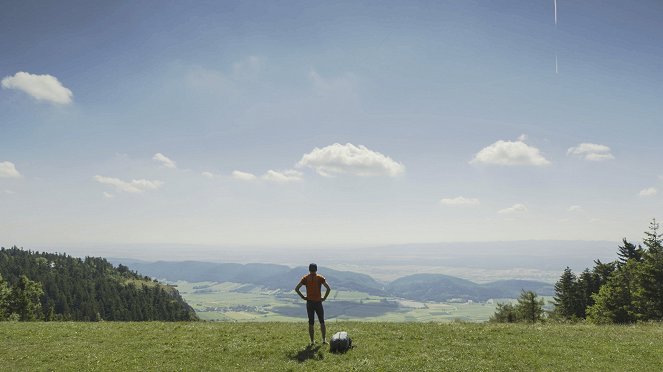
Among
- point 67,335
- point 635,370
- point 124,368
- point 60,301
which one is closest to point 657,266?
point 635,370

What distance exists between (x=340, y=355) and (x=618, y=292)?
59.0 metres

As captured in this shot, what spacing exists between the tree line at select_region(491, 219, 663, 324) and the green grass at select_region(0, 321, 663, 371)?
13.7 meters

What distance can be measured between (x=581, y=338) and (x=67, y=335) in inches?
1217

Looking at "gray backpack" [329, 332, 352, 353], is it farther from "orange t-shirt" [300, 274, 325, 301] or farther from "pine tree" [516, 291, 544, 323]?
"pine tree" [516, 291, 544, 323]

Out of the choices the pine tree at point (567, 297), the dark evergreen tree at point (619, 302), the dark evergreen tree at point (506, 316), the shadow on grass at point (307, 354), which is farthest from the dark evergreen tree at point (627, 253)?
the shadow on grass at point (307, 354)

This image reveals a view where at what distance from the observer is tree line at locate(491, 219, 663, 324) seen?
49719mm

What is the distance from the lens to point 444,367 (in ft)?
54.9

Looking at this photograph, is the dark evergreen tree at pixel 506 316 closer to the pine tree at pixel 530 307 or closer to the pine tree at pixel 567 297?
the pine tree at pixel 530 307

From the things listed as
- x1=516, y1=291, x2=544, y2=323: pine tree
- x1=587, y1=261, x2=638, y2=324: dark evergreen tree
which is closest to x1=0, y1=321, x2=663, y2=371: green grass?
x1=587, y1=261, x2=638, y2=324: dark evergreen tree

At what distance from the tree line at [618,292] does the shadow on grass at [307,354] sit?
2283cm

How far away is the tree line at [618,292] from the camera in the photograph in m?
49.7

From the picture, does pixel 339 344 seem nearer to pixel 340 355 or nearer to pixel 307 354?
pixel 340 355

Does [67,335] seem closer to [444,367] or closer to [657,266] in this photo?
[444,367]

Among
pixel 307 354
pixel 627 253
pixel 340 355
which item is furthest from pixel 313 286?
pixel 627 253
